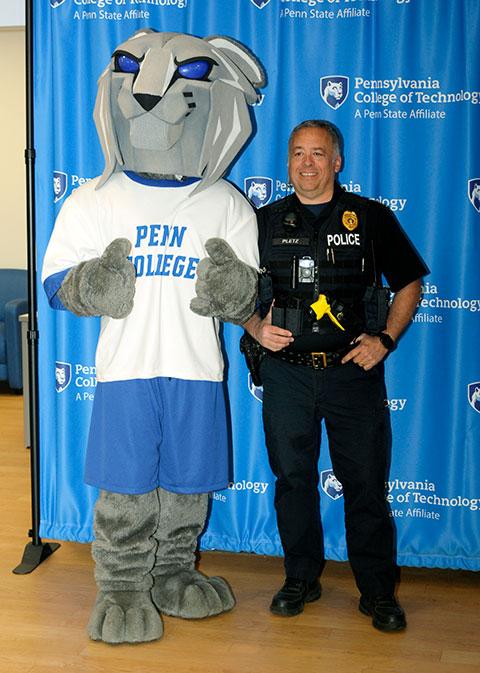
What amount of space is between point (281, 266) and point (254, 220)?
187 mm

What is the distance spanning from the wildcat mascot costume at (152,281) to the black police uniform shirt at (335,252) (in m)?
0.13

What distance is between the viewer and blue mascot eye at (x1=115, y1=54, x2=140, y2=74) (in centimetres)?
290

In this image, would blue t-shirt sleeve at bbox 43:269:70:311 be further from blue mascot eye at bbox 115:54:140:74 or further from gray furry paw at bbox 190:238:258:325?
blue mascot eye at bbox 115:54:140:74

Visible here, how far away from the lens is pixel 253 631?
9.88ft

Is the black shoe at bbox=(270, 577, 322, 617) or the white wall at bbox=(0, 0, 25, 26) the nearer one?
the black shoe at bbox=(270, 577, 322, 617)

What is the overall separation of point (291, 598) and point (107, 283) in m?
1.31

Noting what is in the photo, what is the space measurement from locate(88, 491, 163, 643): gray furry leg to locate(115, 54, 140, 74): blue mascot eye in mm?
1432

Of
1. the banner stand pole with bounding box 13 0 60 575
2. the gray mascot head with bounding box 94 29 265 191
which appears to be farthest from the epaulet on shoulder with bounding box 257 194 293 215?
the banner stand pole with bounding box 13 0 60 575

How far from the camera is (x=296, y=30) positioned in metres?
3.41

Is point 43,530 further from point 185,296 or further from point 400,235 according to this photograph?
point 400,235

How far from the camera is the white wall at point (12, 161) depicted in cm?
798

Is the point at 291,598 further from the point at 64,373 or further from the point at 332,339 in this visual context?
the point at 64,373

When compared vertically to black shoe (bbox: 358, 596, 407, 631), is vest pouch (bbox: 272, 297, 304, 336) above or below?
above

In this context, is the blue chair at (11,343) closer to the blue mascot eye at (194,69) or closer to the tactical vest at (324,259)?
the tactical vest at (324,259)
